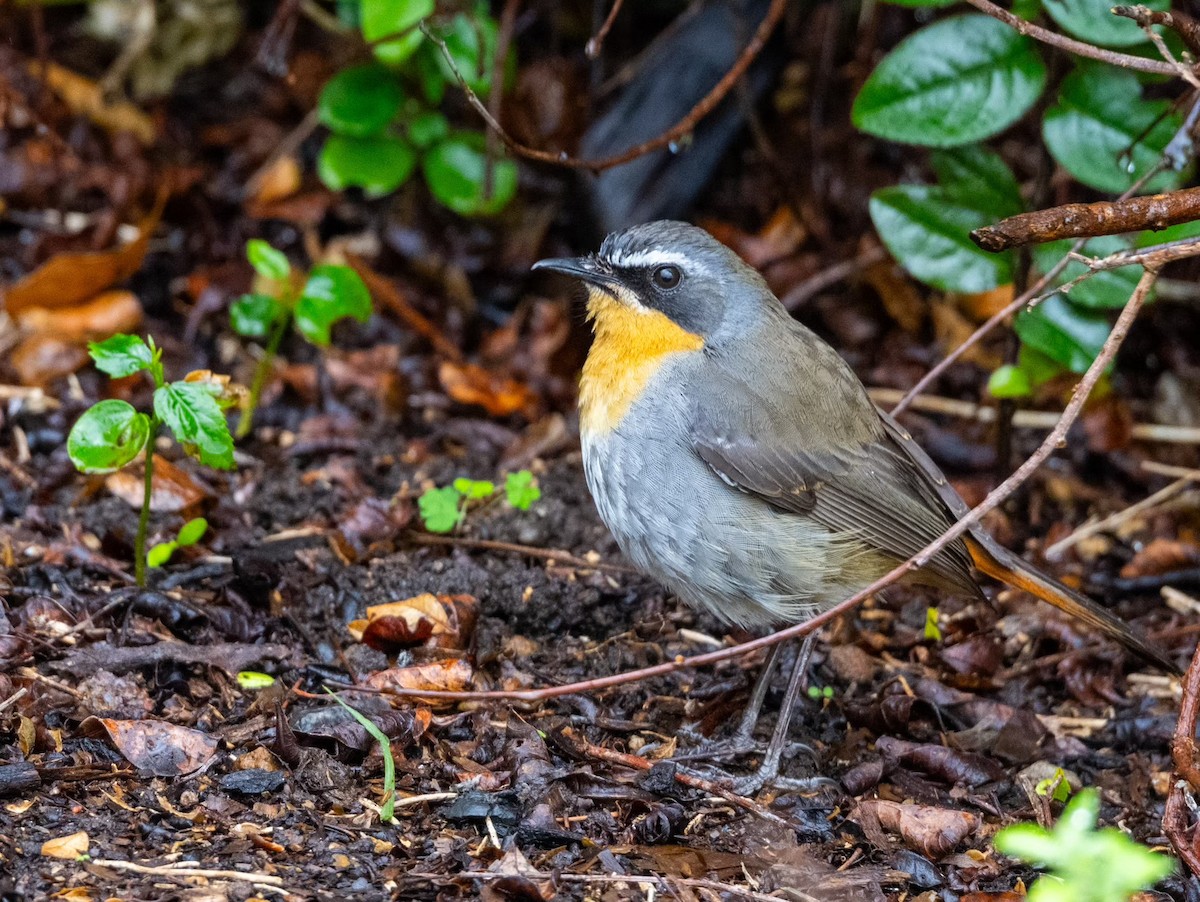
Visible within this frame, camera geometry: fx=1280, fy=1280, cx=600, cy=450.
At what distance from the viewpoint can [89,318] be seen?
21.5 ft

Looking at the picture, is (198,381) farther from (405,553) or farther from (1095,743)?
(1095,743)

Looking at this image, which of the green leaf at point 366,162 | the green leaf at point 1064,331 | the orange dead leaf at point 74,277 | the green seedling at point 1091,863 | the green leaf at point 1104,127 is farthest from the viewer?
the green leaf at point 366,162

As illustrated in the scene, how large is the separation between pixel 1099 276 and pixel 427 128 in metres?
3.57

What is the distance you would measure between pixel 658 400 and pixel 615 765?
4.23 feet

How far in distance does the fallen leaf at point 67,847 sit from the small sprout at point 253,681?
0.91m

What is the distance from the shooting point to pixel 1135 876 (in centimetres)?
198

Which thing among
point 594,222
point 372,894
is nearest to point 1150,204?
point 372,894

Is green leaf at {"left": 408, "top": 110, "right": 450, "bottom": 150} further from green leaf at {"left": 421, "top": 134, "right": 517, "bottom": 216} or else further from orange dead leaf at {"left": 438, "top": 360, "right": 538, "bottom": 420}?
orange dead leaf at {"left": 438, "top": 360, "right": 538, "bottom": 420}

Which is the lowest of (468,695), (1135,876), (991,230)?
(468,695)

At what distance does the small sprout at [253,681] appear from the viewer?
425cm

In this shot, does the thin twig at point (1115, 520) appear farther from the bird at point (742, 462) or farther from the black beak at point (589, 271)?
the black beak at point (589, 271)

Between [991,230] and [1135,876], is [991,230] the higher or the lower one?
the higher one

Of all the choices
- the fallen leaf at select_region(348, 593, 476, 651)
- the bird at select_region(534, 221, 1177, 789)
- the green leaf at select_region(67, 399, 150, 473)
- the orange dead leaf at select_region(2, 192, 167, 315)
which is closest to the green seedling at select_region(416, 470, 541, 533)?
the fallen leaf at select_region(348, 593, 476, 651)

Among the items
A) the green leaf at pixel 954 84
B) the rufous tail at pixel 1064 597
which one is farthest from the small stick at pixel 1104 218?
the green leaf at pixel 954 84
